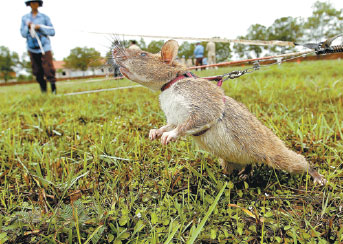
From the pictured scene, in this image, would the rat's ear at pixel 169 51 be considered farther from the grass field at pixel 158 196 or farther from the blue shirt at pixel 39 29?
the blue shirt at pixel 39 29

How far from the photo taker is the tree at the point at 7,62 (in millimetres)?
69500

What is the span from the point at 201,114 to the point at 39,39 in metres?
6.88

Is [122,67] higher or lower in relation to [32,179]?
higher

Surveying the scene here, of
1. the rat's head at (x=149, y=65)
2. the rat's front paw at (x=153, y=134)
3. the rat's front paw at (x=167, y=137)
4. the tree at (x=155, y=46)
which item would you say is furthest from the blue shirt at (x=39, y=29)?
the rat's front paw at (x=167, y=137)

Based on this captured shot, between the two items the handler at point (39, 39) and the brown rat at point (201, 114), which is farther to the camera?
the handler at point (39, 39)

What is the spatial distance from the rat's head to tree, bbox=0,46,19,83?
276ft

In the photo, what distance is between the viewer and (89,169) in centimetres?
212

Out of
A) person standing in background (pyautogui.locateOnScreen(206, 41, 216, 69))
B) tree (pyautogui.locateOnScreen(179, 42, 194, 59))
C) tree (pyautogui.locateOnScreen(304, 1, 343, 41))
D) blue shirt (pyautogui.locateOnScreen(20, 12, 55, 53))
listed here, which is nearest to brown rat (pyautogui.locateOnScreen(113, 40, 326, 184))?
tree (pyautogui.locateOnScreen(179, 42, 194, 59))

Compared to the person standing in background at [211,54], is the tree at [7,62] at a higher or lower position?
higher

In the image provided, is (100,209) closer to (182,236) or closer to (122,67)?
(182,236)

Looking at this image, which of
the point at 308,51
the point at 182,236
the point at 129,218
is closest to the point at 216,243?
the point at 182,236

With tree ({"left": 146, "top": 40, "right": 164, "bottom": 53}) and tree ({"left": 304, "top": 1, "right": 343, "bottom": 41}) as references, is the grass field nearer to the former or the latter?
tree ({"left": 146, "top": 40, "right": 164, "bottom": 53})

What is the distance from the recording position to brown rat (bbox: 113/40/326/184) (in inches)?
64.9

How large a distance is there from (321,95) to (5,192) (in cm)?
490
